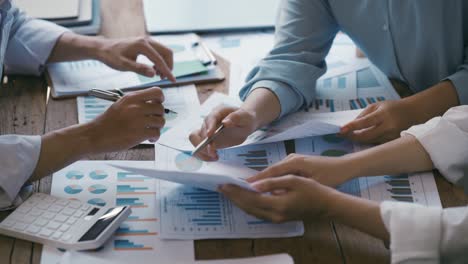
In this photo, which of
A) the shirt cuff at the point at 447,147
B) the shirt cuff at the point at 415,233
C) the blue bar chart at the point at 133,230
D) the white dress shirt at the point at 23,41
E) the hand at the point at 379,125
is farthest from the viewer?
the white dress shirt at the point at 23,41

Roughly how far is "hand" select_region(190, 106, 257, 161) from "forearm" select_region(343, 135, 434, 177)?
20 centimetres

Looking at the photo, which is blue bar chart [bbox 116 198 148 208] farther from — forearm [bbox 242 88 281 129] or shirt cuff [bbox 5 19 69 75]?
shirt cuff [bbox 5 19 69 75]

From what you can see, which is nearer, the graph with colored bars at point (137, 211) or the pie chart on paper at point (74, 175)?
the graph with colored bars at point (137, 211)

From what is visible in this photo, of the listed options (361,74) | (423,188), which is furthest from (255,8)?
(423,188)

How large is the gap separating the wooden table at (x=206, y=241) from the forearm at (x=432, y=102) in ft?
0.54

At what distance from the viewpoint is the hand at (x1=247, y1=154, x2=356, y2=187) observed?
1.03 m

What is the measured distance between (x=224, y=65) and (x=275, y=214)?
0.60m

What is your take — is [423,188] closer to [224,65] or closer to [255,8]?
[224,65]

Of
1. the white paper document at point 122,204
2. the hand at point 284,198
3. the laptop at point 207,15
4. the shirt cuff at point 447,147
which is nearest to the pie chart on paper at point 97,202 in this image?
the white paper document at point 122,204

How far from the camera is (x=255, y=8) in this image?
1706 millimetres

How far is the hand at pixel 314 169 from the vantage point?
103 cm

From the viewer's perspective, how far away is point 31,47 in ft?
4.64

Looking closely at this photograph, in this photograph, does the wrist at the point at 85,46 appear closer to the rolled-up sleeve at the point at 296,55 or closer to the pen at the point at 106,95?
the pen at the point at 106,95

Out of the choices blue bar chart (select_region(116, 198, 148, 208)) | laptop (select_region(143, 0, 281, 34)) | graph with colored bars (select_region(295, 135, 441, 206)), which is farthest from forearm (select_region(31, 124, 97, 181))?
laptop (select_region(143, 0, 281, 34))
